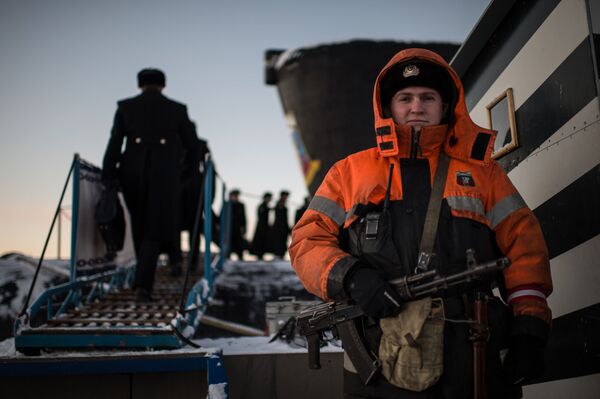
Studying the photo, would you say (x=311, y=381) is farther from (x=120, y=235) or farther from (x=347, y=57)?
(x=347, y=57)

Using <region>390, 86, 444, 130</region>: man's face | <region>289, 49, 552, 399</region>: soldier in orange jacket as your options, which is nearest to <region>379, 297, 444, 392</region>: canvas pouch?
<region>289, 49, 552, 399</region>: soldier in orange jacket

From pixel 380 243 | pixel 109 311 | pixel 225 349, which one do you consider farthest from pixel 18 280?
pixel 380 243

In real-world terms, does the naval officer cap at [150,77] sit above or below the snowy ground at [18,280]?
above

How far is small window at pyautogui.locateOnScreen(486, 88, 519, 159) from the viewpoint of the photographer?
2.91 metres

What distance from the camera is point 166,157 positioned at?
15.4 feet

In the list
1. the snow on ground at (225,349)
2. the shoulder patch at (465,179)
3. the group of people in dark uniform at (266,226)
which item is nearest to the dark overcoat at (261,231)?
the group of people in dark uniform at (266,226)

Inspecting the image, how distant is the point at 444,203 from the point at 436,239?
0.53ft

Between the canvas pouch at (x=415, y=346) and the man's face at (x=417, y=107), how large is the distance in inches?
32.0

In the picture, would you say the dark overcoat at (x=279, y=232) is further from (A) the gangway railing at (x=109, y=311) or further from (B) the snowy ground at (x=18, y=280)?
(A) the gangway railing at (x=109, y=311)

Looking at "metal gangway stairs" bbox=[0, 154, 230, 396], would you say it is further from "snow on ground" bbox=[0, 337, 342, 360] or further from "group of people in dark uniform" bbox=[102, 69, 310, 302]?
"group of people in dark uniform" bbox=[102, 69, 310, 302]

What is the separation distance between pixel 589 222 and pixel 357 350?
1253 mm

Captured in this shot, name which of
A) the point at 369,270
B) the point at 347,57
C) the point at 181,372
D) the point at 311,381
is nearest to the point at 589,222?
the point at 369,270

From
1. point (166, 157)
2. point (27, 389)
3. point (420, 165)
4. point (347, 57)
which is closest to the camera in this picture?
point (420, 165)

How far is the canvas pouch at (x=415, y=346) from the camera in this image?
5.64ft
